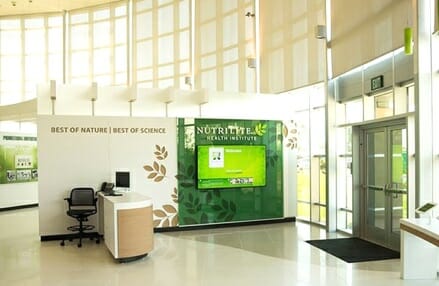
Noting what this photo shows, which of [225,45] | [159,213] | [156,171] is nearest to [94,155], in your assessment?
[156,171]

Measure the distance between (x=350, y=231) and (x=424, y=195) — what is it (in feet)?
8.83

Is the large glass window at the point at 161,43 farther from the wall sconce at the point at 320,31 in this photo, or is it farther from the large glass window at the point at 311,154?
the wall sconce at the point at 320,31

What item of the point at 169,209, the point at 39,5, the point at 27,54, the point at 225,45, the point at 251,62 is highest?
the point at 39,5

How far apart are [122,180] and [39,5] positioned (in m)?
10.2

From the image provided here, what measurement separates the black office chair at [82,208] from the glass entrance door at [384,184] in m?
5.15

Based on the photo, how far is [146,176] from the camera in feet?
27.1

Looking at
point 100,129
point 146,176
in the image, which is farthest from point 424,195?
point 100,129

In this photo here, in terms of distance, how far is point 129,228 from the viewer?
6016 mm

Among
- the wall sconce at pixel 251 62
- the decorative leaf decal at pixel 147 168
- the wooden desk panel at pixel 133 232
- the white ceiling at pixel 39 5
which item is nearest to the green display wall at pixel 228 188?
the decorative leaf decal at pixel 147 168

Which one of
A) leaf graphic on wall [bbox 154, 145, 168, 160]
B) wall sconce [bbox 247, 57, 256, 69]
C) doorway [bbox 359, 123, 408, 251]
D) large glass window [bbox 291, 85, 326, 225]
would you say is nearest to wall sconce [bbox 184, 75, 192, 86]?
wall sconce [bbox 247, 57, 256, 69]

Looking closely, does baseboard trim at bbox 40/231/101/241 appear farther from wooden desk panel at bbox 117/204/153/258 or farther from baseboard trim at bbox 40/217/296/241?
wooden desk panel at bbox 117/204/153/258

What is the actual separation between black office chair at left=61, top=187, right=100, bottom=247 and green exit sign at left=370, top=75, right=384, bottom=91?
5542 millimetres

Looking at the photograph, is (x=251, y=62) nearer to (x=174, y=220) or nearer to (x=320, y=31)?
(x=320, y=31)

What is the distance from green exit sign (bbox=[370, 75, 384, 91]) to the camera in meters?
6.83
